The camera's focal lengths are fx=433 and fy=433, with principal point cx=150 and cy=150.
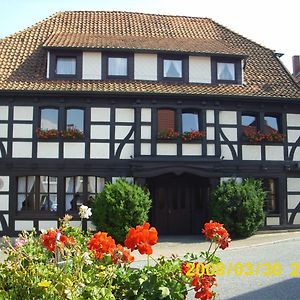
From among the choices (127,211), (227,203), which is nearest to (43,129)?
(127,211)

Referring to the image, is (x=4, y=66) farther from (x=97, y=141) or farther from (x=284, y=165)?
(x=284, y=165)

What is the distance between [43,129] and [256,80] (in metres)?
9.30

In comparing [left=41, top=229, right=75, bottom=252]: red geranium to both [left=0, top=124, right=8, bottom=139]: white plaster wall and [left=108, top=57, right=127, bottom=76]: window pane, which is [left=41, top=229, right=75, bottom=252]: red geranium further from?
[left=108, top=57, right=127, bottom=76]: window pane

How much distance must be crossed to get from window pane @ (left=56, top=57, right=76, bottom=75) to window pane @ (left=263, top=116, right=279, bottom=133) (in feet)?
27.3

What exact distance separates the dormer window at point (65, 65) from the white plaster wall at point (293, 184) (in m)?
9.73

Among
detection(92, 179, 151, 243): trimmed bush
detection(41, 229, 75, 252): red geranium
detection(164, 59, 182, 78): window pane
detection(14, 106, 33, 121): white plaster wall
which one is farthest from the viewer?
detection(164, 59, 182, 78): window pane

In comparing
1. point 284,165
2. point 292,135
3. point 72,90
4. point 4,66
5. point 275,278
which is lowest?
point 275,278

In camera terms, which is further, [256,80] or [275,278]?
[256,80]

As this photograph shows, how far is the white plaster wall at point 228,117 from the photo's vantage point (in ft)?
58.0

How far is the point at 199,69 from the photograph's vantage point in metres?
18.3

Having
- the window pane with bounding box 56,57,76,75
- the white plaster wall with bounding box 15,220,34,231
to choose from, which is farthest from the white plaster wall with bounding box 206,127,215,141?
the white plaster wall with bounding box 15,220,34,231

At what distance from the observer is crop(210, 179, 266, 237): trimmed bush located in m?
16.0

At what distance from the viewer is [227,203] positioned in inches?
630

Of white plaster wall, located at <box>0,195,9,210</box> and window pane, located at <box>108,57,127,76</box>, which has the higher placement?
A: window pane, located at <box>108,57,127,76</box>
